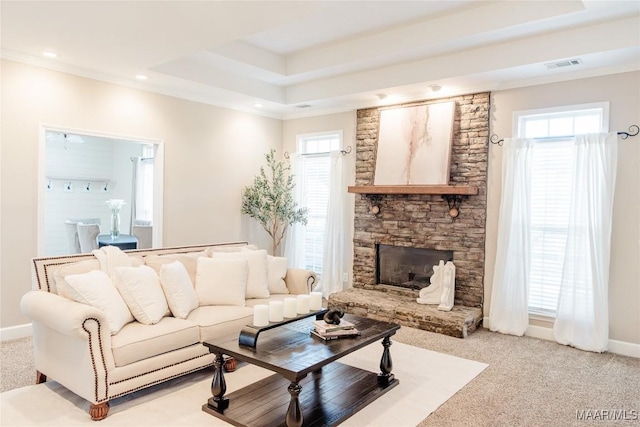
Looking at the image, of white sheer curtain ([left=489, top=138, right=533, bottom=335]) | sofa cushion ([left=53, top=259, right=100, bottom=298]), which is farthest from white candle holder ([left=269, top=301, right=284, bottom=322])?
white sheer curtain ([left=489, top=138, right=533, bottom=335])

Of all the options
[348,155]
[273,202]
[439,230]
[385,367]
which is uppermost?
[348,155]

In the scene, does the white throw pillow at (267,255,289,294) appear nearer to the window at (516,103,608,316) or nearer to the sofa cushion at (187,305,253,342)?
the sofa cushion at (187,305,253,342)

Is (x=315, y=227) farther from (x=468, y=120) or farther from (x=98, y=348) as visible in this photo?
(x=98, y=348)

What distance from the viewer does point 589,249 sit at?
13.9 feet

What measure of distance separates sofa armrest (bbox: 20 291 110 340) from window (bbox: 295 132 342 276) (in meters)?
3.97

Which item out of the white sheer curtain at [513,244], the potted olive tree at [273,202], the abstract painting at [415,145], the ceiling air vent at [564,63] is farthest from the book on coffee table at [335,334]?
the potted olive tree at [273,202]

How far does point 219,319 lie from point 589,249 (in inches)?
140

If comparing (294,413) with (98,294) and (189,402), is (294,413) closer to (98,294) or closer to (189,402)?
(189,402)

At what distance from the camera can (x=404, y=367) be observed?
3.73 meters

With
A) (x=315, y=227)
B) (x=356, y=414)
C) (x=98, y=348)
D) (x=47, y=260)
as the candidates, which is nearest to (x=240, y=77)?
(x=315, y=227)

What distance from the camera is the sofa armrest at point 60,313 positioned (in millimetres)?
2678

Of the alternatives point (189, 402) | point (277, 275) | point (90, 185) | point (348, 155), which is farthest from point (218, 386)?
point (90, 185)

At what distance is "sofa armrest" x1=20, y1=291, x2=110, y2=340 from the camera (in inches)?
105

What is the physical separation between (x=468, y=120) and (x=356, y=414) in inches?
144
